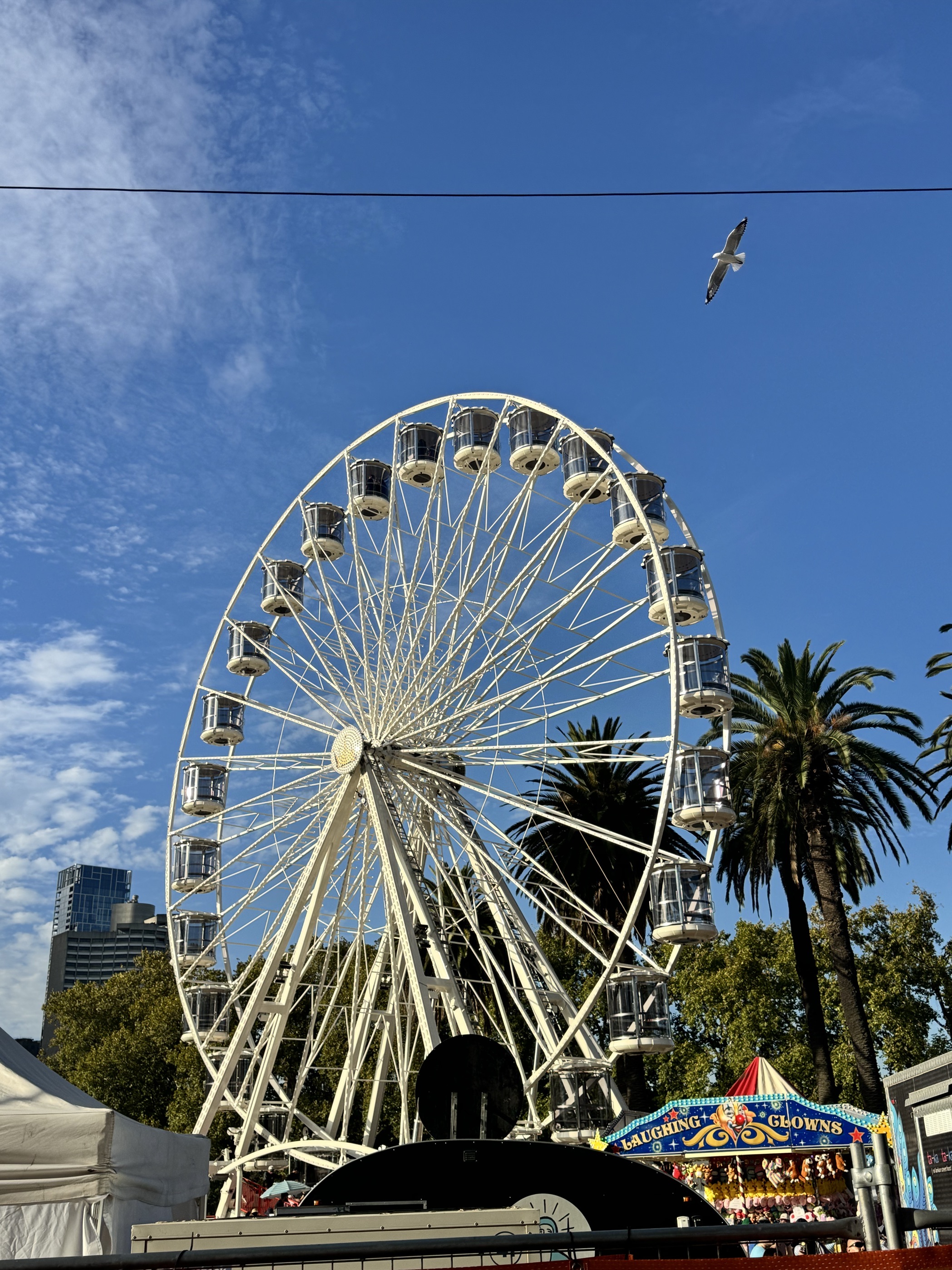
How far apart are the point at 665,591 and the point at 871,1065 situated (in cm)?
1401

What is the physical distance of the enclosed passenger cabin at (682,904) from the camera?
19.1 metres

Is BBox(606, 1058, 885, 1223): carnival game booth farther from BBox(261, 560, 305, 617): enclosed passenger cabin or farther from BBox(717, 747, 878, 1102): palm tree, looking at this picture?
BBox(261, 560, 305, 617): enclosed passenger cabin

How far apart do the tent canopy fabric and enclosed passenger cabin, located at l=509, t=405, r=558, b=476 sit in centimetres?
1668

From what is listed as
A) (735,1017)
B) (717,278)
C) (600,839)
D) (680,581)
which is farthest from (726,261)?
(735,1017)

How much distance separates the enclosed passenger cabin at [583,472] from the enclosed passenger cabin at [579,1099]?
10153 mm

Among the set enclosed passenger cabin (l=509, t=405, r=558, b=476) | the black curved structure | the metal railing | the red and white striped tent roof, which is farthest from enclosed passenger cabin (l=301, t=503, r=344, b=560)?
the metal railing

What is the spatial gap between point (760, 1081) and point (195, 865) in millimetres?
13400

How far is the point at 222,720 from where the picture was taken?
26891mm

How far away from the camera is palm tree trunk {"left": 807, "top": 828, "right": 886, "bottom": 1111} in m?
27.2

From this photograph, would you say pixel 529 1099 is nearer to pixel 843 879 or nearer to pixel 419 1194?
pixel 419 1194

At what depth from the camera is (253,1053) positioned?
2419cm

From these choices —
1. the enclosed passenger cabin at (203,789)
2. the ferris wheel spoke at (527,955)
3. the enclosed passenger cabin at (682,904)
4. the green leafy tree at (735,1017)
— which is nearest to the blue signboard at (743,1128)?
the ferris wheel spoke at (527,955)

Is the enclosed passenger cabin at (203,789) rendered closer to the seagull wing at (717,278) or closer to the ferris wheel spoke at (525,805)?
the ferris wheel spoke at (525,805)

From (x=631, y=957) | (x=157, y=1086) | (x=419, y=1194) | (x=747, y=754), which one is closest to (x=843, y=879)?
(x=747, y=754)
